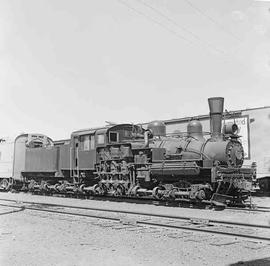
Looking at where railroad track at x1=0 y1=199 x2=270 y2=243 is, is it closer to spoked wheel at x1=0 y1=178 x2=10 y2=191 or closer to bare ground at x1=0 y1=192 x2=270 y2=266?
bare ground at x1=0 y1=192 x2=270 y2=266

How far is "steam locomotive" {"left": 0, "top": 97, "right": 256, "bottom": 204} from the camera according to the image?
14.4 meters

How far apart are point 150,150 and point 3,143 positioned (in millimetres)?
13727

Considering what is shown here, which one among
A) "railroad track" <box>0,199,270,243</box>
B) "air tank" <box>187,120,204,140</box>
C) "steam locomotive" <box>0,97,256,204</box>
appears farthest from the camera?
"air tank" <box>187,120,204,140</box>

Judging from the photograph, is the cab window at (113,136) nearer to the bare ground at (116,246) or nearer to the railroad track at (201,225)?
the railroad track at (201,225)

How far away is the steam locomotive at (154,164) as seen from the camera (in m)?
14.4

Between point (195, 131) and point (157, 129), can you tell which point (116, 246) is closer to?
point (195, 131)

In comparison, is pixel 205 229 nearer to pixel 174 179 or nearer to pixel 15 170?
pixel 174 179

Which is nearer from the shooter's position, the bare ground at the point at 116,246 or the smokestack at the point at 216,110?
the bare ground at the point at 116,246

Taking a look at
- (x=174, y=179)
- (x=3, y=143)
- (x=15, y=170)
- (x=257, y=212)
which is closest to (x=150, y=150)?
(x=174, y=179)

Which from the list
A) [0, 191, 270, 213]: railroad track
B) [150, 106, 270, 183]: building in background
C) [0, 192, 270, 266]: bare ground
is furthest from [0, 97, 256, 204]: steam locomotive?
[0, 192, 270, 266]: bare ground

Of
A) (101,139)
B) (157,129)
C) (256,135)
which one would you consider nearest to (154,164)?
(157,129)

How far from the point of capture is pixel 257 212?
1267cm

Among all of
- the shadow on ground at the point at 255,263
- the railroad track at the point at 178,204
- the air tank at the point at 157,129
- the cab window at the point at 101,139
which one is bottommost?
the shadow on ground at the point at 255,263

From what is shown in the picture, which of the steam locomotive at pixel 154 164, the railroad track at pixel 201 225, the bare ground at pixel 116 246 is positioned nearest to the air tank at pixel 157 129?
the steam locomotive at pixel 154 164
